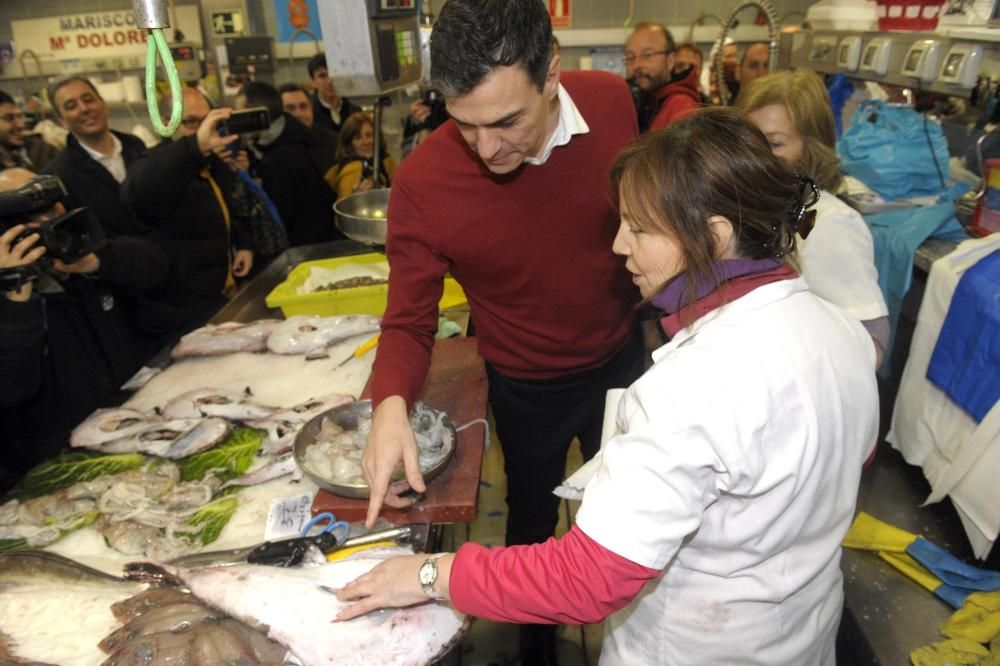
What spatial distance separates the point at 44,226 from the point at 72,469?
89 cm

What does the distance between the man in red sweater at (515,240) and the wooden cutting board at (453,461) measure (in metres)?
0.07

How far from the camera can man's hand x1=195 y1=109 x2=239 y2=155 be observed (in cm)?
300

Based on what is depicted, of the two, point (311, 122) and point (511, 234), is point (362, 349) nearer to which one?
point (511, 234)

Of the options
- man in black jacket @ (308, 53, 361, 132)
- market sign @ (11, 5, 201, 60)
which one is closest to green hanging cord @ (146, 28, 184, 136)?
man in black jacket @ (308, 53, 361, 132)

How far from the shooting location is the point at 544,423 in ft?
6.72

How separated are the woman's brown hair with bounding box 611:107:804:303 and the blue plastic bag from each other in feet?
6.67

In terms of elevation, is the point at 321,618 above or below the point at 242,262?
above

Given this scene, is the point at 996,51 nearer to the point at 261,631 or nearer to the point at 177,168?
the point at 261,631

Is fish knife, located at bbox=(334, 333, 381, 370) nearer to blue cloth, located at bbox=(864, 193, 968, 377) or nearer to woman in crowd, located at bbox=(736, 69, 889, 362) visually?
woman in crowd, located at bbox=(736, 69, 889, 362)

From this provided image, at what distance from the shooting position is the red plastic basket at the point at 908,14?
9.54 feet

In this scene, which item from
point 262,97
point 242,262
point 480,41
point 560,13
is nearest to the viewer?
point 480,41

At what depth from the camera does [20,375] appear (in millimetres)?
2074

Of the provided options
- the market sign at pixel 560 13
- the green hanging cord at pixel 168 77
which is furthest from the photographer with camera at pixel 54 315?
the market sign at pixel 560 13

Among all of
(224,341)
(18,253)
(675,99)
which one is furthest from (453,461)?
(675,99)
